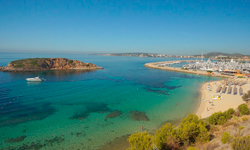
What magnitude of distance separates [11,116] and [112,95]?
63.8 feet

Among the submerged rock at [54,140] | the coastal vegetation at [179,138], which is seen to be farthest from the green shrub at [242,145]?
the submerged rock at [54,140]

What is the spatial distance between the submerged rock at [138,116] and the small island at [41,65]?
66919 millimetres

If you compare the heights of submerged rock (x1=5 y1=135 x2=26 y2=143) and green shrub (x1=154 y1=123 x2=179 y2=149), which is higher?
green shrub (x1=154 y1=123 x2=179 y2=149)

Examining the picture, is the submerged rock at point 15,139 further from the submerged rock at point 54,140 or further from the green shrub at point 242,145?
the green shrub at point 242,145

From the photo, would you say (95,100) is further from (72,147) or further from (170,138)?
(170,138)

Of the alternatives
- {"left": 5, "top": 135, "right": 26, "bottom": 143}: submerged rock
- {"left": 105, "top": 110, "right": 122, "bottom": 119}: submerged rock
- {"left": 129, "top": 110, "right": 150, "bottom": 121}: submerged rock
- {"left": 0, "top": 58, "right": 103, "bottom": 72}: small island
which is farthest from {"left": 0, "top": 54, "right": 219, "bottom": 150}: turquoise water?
{"left": 0, "top": 58, "right": 103, "bottom": 72}: small island

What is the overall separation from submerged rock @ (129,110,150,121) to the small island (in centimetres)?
6692

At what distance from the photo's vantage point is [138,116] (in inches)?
891

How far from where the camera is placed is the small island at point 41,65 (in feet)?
231

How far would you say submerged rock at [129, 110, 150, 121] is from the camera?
854 inches

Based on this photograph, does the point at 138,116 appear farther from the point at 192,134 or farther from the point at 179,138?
the point at 192,134

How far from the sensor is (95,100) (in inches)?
1200

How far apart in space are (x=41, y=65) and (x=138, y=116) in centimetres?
7419

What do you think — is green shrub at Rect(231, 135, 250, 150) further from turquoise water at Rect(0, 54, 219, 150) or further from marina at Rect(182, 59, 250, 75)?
marina at Rect(182, 59, 250, 75)
